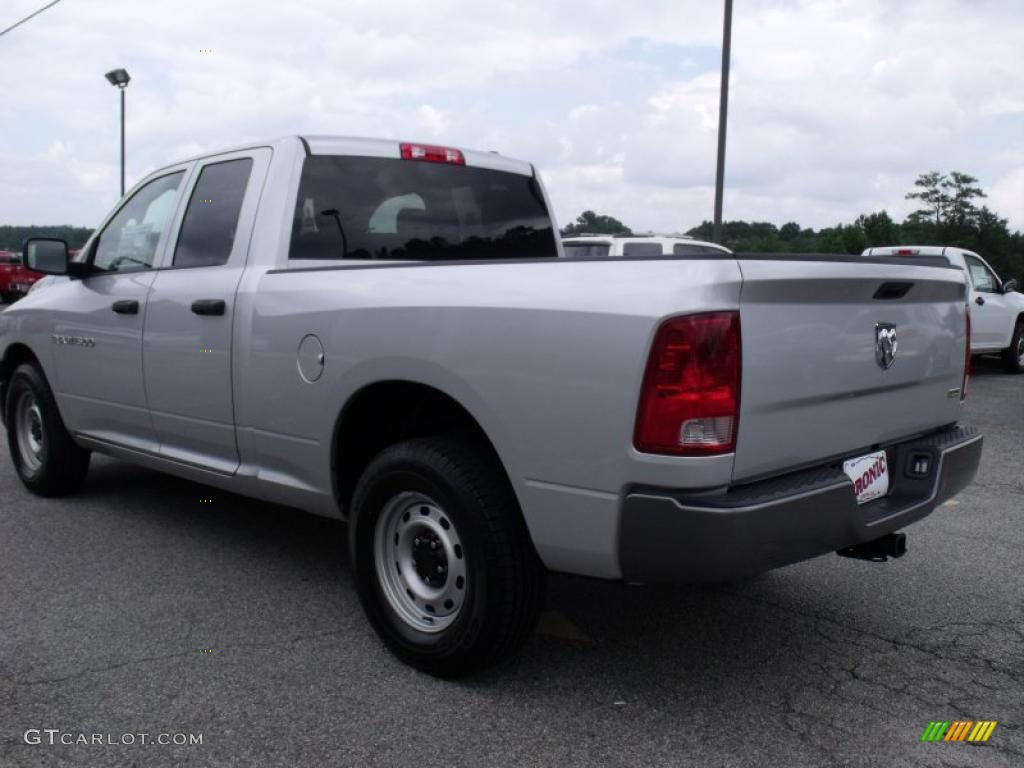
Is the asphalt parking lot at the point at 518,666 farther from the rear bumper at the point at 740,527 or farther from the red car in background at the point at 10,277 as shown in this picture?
the red car in background at the point at 10,277

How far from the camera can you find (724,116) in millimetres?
13438

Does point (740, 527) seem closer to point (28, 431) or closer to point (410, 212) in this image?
point (410, 212)

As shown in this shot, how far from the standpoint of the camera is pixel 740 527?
8.54 ft

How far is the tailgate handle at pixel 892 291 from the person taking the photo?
10.2 ft

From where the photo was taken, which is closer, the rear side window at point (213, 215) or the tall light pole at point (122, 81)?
the rear side window at point (213, 215)

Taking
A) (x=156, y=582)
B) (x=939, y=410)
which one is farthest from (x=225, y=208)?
(x=939, y=410)

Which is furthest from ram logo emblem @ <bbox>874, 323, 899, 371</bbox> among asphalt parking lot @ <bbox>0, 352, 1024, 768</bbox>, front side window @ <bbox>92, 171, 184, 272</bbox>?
front side window @ <bbox>92, 171, 184, 272</bbox>

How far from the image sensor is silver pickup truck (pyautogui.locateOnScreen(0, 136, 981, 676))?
2.64 meters

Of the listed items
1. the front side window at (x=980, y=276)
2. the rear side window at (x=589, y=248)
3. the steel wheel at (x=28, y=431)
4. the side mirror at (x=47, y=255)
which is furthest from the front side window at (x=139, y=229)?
the front side window at (x=980, y=276)

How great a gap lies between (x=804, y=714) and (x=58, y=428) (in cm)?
427

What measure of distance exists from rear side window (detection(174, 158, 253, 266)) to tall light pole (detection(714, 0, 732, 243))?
1004cm

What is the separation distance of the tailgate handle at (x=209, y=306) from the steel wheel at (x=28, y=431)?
2222mm

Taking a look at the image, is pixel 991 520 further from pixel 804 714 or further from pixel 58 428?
pixel 58 428

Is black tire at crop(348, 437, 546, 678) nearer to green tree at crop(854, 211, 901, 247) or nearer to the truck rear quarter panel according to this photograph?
the truck rear quarter panel
